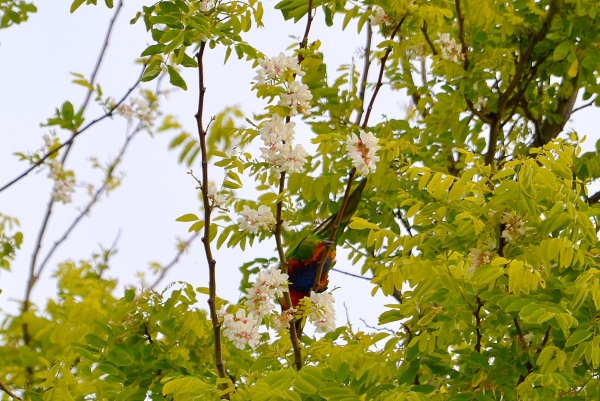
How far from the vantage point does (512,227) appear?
1.90 meters

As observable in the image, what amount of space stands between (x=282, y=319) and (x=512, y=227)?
27.8 inches

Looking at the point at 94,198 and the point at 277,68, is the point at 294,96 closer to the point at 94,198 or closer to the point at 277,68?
the point at 277,68

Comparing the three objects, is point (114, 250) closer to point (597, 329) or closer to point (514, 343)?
point (514, 343)

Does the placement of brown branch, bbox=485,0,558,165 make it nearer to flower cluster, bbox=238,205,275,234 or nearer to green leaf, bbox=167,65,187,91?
flower cluster, bbox=238,205,275,234

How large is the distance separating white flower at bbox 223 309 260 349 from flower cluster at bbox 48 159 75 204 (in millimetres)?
1457

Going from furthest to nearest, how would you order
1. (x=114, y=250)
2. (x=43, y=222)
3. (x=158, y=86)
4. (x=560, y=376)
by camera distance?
(x=114, y=250), (x=158, y=86), (x=43, y=222), (x=560, y=376)

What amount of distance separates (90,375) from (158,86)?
1.63m

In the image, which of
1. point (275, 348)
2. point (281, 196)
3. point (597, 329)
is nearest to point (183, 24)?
point (281, 196)

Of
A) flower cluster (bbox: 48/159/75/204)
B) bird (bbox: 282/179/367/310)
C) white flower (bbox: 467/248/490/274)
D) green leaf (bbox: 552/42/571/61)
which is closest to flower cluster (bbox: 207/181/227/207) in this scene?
white flower (bbox: 467/248/490/274)

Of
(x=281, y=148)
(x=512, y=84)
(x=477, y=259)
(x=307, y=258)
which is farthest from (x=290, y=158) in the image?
(x=512, y=84)

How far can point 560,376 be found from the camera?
1678 millimetres

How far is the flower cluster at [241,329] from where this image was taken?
1908mm

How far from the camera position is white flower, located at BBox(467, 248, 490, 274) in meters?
1.92

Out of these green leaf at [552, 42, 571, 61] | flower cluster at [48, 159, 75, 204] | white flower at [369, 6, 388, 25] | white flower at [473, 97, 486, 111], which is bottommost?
white flower at [369, 6, 388, 25]
